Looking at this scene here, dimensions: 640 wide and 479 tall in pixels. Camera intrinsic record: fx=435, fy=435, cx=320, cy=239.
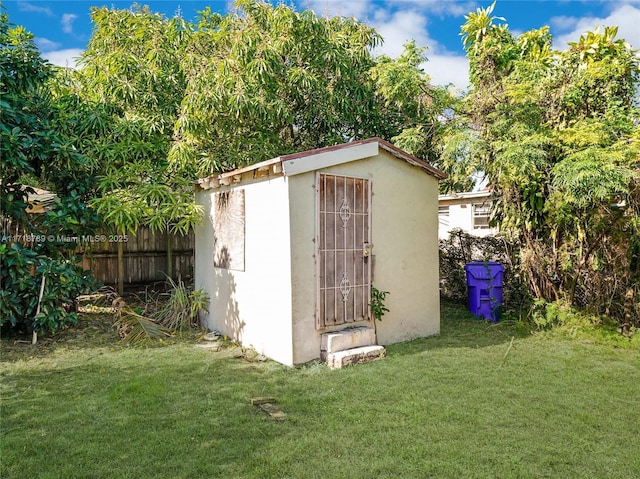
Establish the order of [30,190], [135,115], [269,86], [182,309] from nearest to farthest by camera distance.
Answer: [30,190] → [182,309] → [135,115] → [269,86]

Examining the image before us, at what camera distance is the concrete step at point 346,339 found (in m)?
5.30

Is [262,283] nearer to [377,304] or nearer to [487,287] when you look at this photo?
[377,304]

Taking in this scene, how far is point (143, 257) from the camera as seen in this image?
9.92m

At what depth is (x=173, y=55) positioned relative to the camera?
8.09 meters

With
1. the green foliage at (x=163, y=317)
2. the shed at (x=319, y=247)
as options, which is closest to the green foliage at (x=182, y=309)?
the green foliage at (x=163, y=317)

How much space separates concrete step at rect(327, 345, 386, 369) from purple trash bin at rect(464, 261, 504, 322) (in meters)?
2.94

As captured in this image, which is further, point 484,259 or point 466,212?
point 466,212

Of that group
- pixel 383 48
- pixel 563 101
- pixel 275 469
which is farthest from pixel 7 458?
pixel 383 48

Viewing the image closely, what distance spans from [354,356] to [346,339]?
266 millimetres

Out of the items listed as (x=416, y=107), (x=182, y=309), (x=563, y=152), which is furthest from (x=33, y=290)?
(x=563, y=152)

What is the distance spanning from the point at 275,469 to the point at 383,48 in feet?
28.0

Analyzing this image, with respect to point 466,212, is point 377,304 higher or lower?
lower

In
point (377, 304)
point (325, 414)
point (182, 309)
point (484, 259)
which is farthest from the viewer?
point (484, 259)

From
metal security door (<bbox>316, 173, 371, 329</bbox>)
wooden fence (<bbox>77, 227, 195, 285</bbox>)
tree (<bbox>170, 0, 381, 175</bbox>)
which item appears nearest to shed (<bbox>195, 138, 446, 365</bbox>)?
metal security door (<bbox>316, 173, 371, 329</bbox>)
